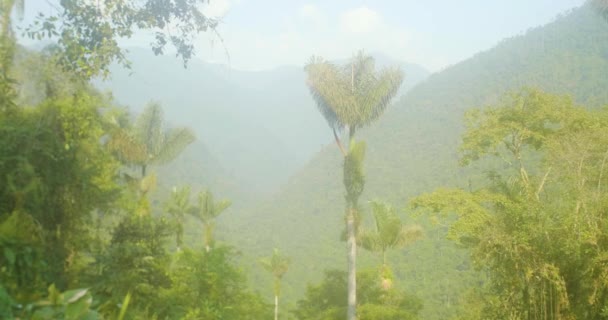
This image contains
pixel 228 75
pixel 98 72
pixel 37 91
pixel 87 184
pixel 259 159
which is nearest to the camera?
pixel 98 72

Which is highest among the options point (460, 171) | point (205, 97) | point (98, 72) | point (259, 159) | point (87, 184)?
point (205, 97)

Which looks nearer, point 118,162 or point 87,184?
point 87,184

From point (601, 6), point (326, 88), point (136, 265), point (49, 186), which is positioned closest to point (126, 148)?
point (326, 88)

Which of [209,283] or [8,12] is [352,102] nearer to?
[209,283]

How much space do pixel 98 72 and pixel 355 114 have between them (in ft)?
27.7

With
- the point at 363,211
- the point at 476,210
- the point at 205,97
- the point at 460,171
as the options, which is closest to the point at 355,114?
the point at 363,211

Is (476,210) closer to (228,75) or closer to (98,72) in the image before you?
(228,75)

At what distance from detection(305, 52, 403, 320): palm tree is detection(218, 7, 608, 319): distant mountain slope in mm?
32612

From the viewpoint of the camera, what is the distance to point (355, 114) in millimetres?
11594

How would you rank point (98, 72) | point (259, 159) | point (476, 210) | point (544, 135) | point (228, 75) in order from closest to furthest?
1. point (98, 72)
2. point (228, 75)
3. point (476, 210)
4. point (544, 135)
5. point (259, 159)

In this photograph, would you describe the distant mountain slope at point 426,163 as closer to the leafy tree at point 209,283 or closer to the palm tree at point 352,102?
the palm tree at point 352,102

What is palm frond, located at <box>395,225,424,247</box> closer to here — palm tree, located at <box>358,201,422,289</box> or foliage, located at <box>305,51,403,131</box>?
palm tree, located at <box>358,201,422,289</box>

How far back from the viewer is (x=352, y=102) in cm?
1152

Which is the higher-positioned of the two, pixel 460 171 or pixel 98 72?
pixel 460 171
